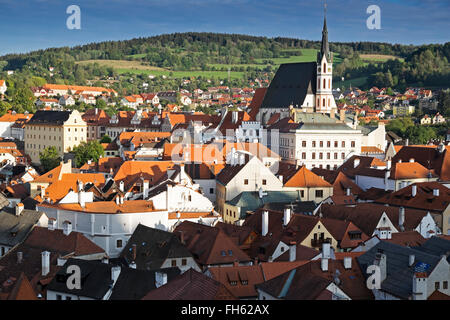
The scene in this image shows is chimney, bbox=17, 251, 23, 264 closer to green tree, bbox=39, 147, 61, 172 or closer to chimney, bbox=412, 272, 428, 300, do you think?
chimney, bbox=412, 272, 428, 300

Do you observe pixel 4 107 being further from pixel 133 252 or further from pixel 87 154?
pixel 133 252

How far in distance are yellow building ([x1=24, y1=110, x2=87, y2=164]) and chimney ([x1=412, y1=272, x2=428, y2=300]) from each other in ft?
254

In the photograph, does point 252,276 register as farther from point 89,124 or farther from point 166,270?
point 89,124

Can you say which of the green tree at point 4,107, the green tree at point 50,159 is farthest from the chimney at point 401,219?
the green tree at point 4,107

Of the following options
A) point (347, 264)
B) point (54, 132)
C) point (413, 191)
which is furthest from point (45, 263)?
point (54, 132)

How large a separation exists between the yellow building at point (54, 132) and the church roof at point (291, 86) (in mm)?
26478

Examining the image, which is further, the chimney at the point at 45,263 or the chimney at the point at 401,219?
the chimney at the point at 401,219

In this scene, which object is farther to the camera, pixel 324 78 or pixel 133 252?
pixel 324 78

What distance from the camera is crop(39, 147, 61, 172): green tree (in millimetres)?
83688

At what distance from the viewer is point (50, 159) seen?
8562cm

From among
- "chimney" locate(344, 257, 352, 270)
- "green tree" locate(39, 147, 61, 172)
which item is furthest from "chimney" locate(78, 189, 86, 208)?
"green tree" locate(39, 147, 61, 172)

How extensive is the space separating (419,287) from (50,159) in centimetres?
6759

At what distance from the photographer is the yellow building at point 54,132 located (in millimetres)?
98250

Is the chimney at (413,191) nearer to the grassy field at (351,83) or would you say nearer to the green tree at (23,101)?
the green tree at (23,101)
